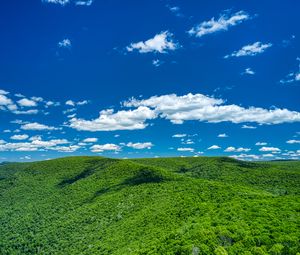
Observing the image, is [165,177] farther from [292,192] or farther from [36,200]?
[36,200]

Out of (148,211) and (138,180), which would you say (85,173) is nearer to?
(138,180)

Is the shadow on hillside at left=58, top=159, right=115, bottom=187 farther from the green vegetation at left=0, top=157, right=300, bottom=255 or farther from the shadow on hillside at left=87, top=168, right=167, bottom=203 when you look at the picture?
the shadow on hillside at left=87, top=168, right=167, bottom=203

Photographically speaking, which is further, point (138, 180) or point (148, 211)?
point (138, 180)

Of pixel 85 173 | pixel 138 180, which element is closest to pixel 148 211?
pixel 138 180

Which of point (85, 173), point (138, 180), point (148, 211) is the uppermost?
point (85, 173)

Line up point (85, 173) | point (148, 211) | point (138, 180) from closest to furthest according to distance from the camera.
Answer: point (148, 211) < point (138, 180) < point (85, 173)

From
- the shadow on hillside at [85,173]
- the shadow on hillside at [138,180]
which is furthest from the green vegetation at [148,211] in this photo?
the shadow on hillside at [85,173]

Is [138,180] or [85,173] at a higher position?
[85,173]

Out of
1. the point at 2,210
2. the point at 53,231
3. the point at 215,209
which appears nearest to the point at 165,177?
the point at 53,231

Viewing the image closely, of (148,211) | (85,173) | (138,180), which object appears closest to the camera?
(148,211)
